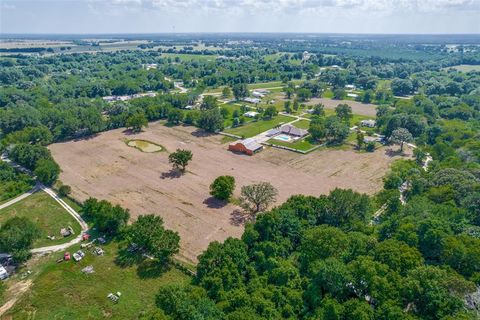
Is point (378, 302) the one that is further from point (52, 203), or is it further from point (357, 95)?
point (357, 95)

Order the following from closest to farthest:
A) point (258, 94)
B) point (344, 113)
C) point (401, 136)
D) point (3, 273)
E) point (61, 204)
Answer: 1. point (3, 273)
2. point (61, 204)
3. point (401, 136)
4. point (344, 113)
5. point (258, 94)

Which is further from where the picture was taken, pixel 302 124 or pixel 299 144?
pixel 302 124

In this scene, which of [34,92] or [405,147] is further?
[34,92]

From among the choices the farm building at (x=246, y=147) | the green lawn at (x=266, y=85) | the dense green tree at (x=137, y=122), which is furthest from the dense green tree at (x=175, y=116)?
the green lawn at (x=266, y=85)

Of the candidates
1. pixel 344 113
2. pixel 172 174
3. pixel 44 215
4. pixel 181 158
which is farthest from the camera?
pixel 344 113

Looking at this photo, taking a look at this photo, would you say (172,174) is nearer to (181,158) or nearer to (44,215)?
(181,158)

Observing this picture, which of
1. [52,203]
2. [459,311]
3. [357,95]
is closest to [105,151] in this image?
[52,203]

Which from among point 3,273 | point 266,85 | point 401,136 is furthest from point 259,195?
point 266,85
